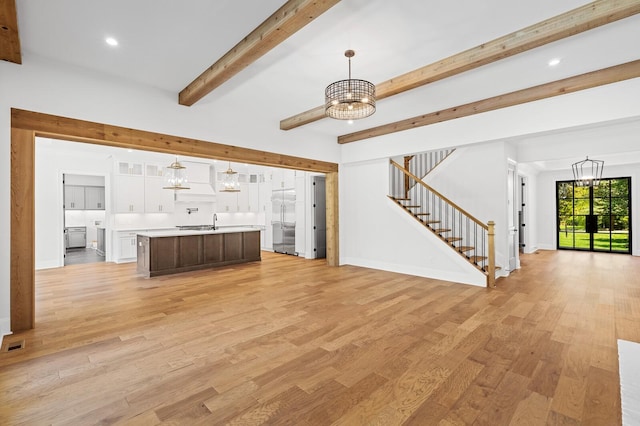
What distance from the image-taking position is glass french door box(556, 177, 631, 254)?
914cm

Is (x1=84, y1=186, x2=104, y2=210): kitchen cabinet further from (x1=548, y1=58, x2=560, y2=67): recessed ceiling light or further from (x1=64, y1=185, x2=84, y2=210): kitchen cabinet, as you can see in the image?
(x1=548, y1=58, x2=560, y2=67): recessed ceiling light

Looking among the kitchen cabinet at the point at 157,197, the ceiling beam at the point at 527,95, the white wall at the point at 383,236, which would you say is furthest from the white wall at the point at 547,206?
the kitchen cabinet at the point at 157,197

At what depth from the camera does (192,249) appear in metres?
6.75

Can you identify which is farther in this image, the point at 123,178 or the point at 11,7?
the point at 123,178

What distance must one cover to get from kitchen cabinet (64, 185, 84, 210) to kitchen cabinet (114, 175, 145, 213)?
4.18 metres

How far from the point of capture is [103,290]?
16.7ft

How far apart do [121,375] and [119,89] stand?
3585 millimetres

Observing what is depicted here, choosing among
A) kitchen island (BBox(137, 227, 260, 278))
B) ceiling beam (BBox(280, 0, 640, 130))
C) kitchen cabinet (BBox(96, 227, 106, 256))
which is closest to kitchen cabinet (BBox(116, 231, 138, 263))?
kitchen island (BBox(137, 227, 260, 278))

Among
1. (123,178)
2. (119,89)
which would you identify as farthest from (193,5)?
(123,178)

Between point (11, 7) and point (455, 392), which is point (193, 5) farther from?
point (455, 392)

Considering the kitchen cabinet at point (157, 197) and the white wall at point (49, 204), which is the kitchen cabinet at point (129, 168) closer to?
the kitchen cabinet at point (157, 197)

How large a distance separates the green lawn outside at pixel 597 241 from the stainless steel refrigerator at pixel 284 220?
9.00 metres

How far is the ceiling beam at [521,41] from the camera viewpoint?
262cm

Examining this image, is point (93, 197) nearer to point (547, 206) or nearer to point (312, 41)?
point (312, 41)
